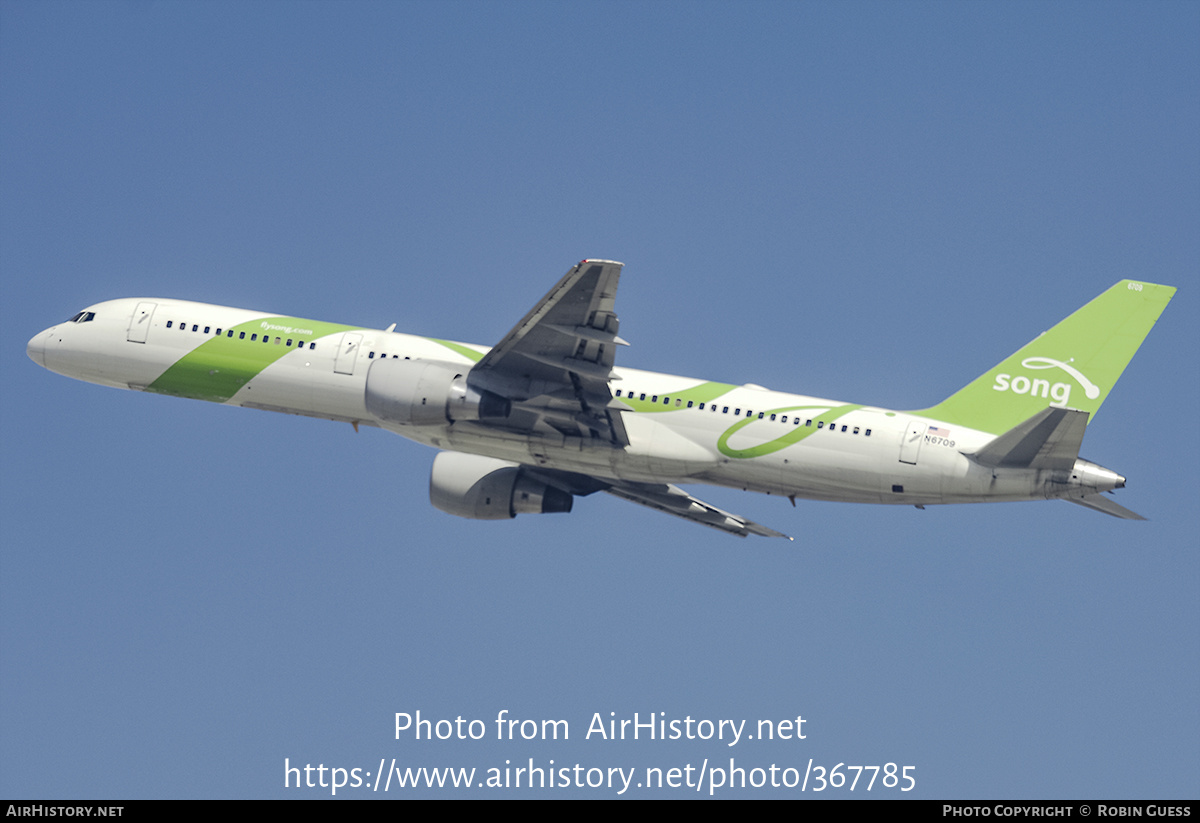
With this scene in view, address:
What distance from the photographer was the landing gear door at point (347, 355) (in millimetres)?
42250

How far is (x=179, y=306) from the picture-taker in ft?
146

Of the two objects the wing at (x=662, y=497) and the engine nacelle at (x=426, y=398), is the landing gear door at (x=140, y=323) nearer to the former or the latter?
the engine nacelle at (x=426, y=398)

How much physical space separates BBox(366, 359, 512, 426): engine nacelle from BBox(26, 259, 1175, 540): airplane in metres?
0.05

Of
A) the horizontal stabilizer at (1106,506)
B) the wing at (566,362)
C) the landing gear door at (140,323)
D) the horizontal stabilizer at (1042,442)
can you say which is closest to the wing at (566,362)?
the wing at (566,362)

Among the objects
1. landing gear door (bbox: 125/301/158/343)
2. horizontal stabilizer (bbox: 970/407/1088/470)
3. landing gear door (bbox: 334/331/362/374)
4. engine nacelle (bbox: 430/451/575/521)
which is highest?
landing gear door (bbox: 125/301/158/343)

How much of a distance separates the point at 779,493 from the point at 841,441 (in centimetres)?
284

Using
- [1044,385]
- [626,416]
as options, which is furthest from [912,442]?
[626,416]

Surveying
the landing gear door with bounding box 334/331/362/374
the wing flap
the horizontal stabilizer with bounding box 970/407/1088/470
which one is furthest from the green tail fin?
the landing gear door with bounding box 334/331/362/374

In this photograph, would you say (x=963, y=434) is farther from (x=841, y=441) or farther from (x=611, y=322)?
(x=611, y=322)

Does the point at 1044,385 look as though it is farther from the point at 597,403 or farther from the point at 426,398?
the point at 426,398

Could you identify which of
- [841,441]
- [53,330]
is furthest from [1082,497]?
[53,330]

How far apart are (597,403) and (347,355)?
8.50 meters

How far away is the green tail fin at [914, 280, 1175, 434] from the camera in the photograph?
40.9 meters

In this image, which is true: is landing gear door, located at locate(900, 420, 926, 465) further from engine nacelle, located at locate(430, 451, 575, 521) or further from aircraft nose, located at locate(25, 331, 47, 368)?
aircraft nose, located at locate(25, 331, 47, 368)
